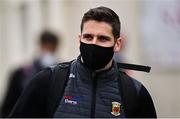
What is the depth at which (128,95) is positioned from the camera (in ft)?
17.6

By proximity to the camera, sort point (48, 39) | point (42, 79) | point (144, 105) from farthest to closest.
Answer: point (48, 39) → point (144, 105) → point (42, 79)

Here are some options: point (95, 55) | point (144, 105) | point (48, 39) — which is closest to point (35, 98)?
point (95, 55)

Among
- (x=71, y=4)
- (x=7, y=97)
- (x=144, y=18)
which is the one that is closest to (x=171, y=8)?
(x=144, y=18)

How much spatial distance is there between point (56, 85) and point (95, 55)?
1.01ft

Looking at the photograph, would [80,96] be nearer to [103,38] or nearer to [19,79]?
[103,38]

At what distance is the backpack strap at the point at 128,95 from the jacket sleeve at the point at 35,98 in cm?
44

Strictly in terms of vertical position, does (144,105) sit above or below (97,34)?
below

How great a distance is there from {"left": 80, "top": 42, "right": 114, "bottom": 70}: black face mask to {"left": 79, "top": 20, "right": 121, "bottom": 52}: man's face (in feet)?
0.10

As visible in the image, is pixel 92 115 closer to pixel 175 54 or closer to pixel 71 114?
pixel 71 114

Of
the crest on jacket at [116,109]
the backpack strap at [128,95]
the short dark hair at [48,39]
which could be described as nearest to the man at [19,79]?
the short dark hair at [48,39]

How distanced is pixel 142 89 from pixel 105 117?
1.10 feet

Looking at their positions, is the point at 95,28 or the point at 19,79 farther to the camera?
the point at 19,79

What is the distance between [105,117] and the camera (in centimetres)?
525

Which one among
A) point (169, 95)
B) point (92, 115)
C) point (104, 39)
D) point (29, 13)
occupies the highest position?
point (104, 39)
